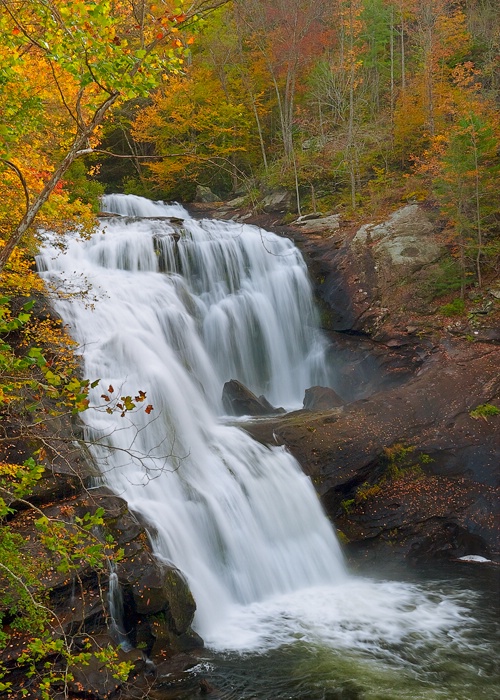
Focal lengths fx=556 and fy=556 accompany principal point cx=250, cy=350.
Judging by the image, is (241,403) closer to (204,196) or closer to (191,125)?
(204,196)

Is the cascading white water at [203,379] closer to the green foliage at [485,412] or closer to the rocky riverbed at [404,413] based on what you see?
the rocky riverbed at [404,413]

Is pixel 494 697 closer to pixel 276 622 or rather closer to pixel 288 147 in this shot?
pixel 276 622

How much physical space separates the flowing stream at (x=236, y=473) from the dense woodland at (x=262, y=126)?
58.0 inches

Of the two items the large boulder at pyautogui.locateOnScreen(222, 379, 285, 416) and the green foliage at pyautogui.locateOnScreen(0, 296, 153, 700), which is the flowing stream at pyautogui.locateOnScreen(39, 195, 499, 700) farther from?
the green foliage at pyautogui.locateOnScreen(0, 296, 153, 700)

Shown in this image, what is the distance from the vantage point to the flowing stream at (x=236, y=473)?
312 inches

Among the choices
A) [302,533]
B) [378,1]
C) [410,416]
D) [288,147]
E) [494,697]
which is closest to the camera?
[494,697]

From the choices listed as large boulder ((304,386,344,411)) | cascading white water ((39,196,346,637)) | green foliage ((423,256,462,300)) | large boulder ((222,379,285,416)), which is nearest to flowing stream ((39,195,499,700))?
cascading white water ((39,196,346,637))

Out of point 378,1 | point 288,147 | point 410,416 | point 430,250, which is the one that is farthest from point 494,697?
point 378,1

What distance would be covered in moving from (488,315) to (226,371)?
763 cm

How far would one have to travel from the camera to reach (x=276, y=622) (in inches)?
355

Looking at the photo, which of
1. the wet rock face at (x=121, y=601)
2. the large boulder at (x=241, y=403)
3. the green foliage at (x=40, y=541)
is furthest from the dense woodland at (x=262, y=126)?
the large boulder at (x=241, y=403)

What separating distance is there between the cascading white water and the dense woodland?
1417 millimetres

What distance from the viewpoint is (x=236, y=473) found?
11.3 metres

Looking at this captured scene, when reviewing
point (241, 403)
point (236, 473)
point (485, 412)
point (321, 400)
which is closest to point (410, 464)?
point (485, 412)
